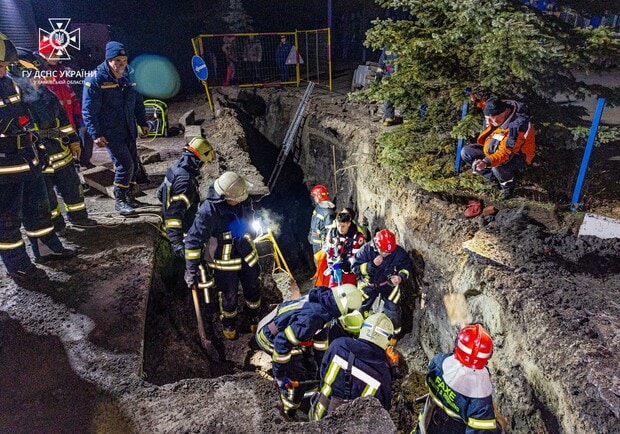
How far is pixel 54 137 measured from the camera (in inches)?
190

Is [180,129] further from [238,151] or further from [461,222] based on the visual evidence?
[461,222]

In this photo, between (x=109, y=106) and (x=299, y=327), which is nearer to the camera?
(x=299, y=327)

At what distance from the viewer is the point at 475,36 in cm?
484

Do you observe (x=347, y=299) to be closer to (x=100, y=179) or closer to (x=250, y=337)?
(x=250, y=337)

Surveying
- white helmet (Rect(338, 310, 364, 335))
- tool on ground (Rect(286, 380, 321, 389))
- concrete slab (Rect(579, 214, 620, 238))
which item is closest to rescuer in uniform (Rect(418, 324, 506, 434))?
white helmet (Rect(338, 310, 364, 335))

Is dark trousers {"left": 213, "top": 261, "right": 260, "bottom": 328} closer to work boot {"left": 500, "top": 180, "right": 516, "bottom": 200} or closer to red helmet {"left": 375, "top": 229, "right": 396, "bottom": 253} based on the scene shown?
red helmet {"left": 375, "top": 229, "right": 396, "bottom": 253}

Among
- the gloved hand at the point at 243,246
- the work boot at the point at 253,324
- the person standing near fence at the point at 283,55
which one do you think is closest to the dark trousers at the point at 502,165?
the gloved hand at the point at 243,246

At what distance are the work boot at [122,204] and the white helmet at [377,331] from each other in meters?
3.90

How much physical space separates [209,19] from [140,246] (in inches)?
609

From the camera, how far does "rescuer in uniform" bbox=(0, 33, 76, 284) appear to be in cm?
391

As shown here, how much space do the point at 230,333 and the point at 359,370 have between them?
2477 millimetres

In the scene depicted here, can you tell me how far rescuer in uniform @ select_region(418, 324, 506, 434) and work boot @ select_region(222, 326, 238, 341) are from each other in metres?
2.88

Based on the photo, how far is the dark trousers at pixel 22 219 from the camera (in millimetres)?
4035

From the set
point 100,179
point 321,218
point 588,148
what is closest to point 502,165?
point 588,148
